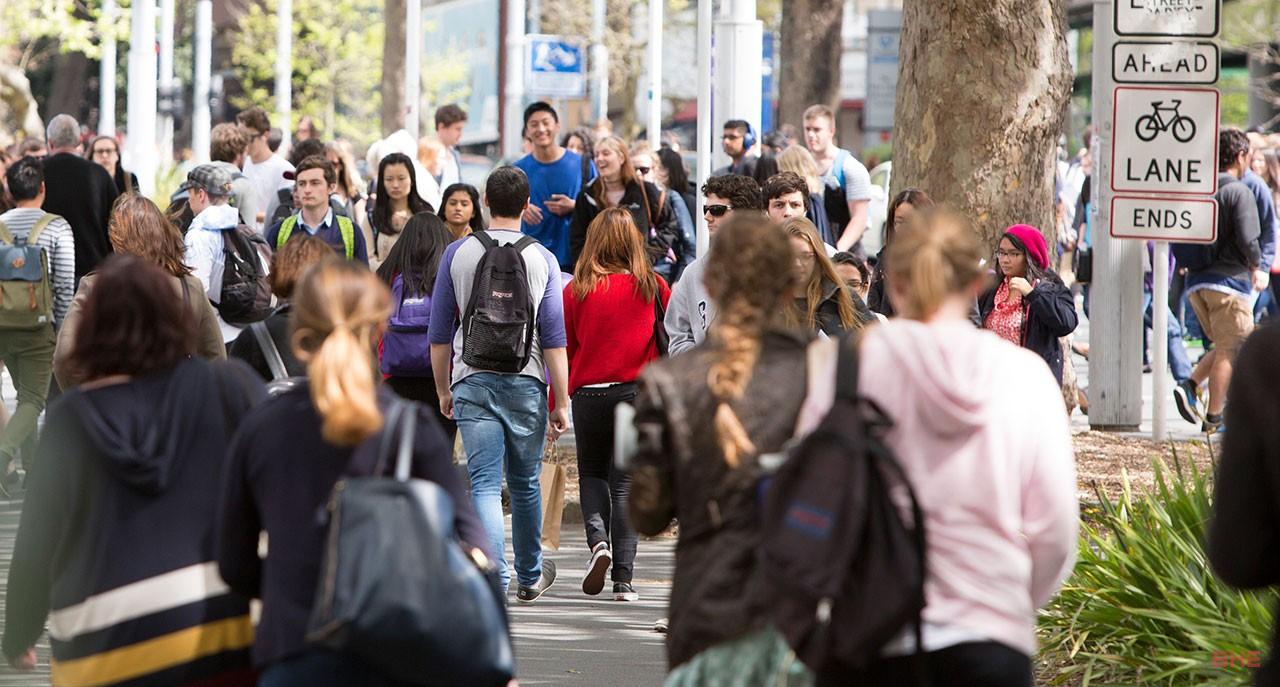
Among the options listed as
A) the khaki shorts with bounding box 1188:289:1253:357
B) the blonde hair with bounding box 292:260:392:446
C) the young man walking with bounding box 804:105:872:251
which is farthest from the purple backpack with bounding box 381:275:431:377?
the khaki shorts with bounding box 1188:289:1253:357

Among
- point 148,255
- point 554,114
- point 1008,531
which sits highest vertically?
point 554,114

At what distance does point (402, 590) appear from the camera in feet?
13.0

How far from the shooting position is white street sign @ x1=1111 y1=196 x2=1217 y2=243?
12.6 metres

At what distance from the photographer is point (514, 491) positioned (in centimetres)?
895

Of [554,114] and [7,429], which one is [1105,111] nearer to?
[554,114]

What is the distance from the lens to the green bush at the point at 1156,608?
255 inches

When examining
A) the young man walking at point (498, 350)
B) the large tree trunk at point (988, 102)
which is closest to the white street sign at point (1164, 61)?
the large tree trunk at point (988, 102)

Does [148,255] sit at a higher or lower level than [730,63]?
lower

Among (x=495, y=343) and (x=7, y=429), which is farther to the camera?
(x=7, y=429)

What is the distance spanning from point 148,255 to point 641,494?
4016 mm

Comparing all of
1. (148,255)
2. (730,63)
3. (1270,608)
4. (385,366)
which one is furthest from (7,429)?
(1270,608)

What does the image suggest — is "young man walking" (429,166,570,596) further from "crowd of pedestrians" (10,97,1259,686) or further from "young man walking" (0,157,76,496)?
"young man walking" (0,157,76,496)

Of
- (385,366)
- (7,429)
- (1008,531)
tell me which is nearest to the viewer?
(1008,531)

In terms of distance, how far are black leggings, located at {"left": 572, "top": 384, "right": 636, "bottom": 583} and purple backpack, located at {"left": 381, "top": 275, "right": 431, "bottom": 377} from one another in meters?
0.74
